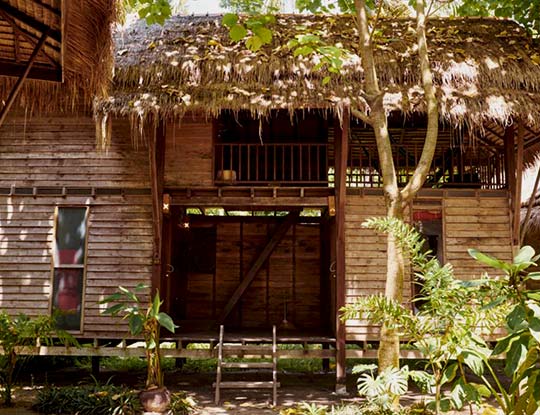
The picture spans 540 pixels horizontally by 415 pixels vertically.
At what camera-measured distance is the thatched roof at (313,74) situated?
7.87 m

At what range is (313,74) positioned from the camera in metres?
8.40

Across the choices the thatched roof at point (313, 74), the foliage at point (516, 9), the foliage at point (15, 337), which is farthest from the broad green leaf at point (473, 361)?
the foliage at point (516, 9)

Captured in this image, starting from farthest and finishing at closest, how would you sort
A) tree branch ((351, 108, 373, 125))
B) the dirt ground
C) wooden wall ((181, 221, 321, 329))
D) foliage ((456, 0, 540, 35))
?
wooden wall ((181, 221, 321, 329)) < foliage ((456, 0, 540, 35)) < the dirt ground < tree branch ((351, 108, 373, 125))

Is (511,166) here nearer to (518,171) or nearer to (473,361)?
(518,171)

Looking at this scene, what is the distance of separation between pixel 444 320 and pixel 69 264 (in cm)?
644

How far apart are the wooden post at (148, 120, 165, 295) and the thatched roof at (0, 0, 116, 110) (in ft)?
9.20

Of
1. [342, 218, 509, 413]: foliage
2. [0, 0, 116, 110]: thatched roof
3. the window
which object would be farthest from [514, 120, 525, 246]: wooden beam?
the window

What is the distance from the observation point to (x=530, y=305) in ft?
10.6

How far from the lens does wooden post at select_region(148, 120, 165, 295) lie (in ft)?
27.3

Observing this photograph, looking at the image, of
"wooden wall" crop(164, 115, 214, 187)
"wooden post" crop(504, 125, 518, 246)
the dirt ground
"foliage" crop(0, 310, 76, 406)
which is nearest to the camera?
"foliage" crop(0, 310, 76, 406)

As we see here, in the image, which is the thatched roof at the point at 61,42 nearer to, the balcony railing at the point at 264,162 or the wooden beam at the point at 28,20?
the wooden beam at the point at 28,20

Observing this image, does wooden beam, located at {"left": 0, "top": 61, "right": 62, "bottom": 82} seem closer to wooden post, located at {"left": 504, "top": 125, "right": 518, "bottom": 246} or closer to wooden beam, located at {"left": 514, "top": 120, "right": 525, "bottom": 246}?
wooden beam, located at {"left": 514, "top": 120, "right": 525, "bottom": 246}

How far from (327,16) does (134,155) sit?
14.7 ft

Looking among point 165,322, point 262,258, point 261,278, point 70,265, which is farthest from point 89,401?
→ point 261,278
